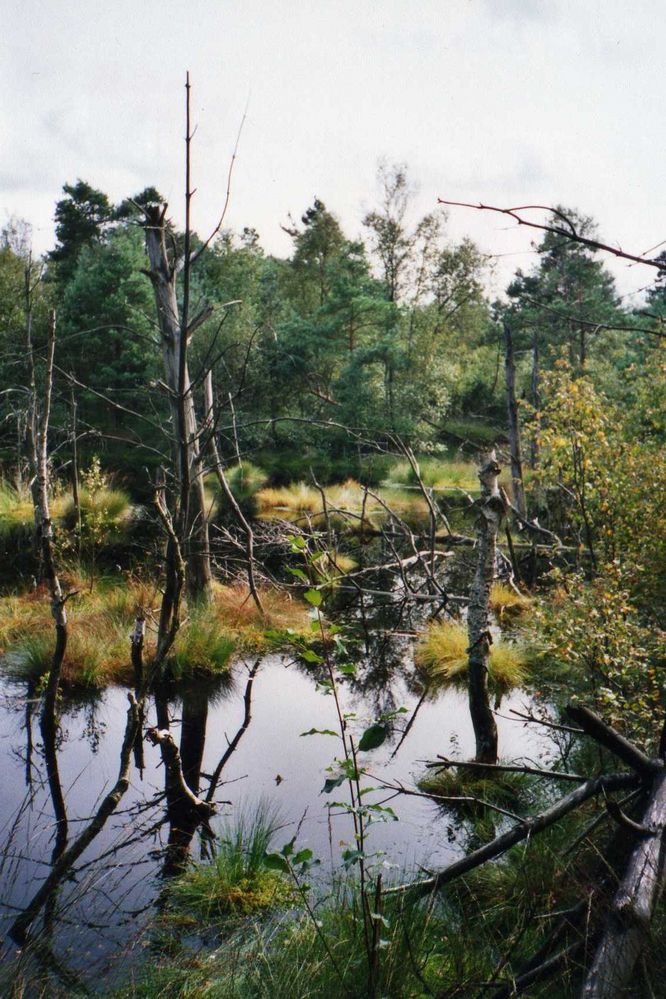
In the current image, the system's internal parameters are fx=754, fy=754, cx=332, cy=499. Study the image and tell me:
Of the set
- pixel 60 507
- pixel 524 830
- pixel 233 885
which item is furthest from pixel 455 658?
pixel 60 507

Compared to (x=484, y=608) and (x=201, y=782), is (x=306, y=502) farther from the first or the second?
(x=484, y=608)

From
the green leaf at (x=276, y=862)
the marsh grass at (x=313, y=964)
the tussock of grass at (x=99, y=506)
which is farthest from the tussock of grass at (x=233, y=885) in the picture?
the tussock of grass at (x=99, y=506)

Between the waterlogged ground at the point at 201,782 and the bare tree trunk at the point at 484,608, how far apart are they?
0.64 m

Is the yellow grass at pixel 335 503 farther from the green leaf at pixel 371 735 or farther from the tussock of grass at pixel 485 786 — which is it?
the green leaf at pixel 371 735

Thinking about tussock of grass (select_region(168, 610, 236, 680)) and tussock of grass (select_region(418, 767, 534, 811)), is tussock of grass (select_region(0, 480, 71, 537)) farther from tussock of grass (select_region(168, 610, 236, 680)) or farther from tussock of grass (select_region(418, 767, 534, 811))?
tussock of grass (select_region(418, 767, 534, 811))

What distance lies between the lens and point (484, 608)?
544 centimetres

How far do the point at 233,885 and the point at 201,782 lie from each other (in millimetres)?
1539

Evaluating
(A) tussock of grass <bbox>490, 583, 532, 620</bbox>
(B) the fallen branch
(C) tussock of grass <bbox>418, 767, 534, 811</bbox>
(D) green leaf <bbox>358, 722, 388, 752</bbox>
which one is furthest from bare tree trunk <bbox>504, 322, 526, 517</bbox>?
(D) green leaf <bbox>358, 722, 388, 752</bbox>

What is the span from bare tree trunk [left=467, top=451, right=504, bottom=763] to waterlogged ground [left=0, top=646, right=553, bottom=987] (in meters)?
0.64

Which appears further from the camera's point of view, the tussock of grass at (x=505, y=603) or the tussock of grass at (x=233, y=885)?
the tussock of grass at (x=505, y=603)

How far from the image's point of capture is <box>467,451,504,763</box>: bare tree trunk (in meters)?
5.39

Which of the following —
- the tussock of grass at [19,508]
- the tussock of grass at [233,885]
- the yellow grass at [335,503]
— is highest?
the tussock of grass at [19,508]

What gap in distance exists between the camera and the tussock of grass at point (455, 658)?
25.0 ft

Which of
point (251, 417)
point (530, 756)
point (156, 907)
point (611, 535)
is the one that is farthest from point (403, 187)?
point (156, 907)
